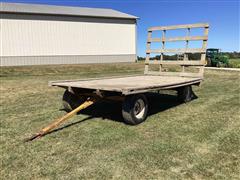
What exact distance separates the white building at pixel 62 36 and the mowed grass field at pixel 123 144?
18431mm

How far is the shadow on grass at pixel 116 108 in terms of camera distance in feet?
21.1

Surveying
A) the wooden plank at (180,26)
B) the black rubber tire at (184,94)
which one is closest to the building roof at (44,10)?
the wooden plank at (180,26)

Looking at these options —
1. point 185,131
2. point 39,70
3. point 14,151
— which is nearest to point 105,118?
point 185,131

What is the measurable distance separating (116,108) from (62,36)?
20524 mm

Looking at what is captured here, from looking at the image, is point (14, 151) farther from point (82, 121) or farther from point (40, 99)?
point (40, 99)

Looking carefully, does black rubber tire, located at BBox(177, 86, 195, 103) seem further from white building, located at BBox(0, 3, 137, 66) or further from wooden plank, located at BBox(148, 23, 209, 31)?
white building, located at BBox(0, 3, 137, 66)

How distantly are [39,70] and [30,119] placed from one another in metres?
13.6

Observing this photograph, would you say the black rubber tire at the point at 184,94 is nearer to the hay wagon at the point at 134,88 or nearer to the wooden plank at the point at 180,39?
the hay wagon at the point at 134,88

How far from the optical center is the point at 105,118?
6.34 m

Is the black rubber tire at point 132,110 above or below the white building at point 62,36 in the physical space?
below

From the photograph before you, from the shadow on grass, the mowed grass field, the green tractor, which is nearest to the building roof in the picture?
the green tractor

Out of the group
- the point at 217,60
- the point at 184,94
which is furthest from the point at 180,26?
the point at 217,60

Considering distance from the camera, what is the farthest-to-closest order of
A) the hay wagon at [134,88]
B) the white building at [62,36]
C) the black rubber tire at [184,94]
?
the white building at [62,36] < the black rubber tire at [184,94] < the hay wagon at [134,88]

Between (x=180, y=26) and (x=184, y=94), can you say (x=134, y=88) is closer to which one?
(x=184, y=94)
